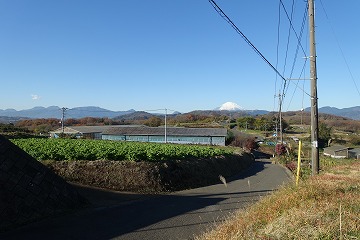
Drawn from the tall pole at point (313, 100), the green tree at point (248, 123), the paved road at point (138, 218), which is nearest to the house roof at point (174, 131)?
the tall pole at point (313, 100)

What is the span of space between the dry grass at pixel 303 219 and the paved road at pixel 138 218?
3.62 ft

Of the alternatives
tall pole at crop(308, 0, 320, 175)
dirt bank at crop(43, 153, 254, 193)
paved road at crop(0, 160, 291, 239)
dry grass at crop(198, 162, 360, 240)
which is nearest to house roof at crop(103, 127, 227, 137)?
dirt bank at crop(43, 153, 254, 193)

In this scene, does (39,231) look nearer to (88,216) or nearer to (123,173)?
(88,216)

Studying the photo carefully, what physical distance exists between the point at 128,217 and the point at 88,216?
1336 millimetres

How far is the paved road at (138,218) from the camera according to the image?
9.35 m

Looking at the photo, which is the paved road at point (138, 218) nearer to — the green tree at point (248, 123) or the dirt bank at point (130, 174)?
the dirt bank at point (130, 174)

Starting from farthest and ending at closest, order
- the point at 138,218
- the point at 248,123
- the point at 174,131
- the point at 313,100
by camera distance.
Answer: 1. the point at 248,123
2. the point at 174,131
3. the point at 313,100
4. the point at 138,218

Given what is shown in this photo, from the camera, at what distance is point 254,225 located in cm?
703

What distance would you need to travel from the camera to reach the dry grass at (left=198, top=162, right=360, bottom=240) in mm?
5613

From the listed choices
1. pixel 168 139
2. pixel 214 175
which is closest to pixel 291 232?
pixel 214 175

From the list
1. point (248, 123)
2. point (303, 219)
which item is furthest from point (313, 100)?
point (248, 123)

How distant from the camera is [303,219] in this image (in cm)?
640

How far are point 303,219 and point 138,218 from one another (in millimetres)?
6445

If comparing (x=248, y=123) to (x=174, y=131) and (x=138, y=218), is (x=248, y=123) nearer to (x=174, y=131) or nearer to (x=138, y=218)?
(x=174, y=131)
